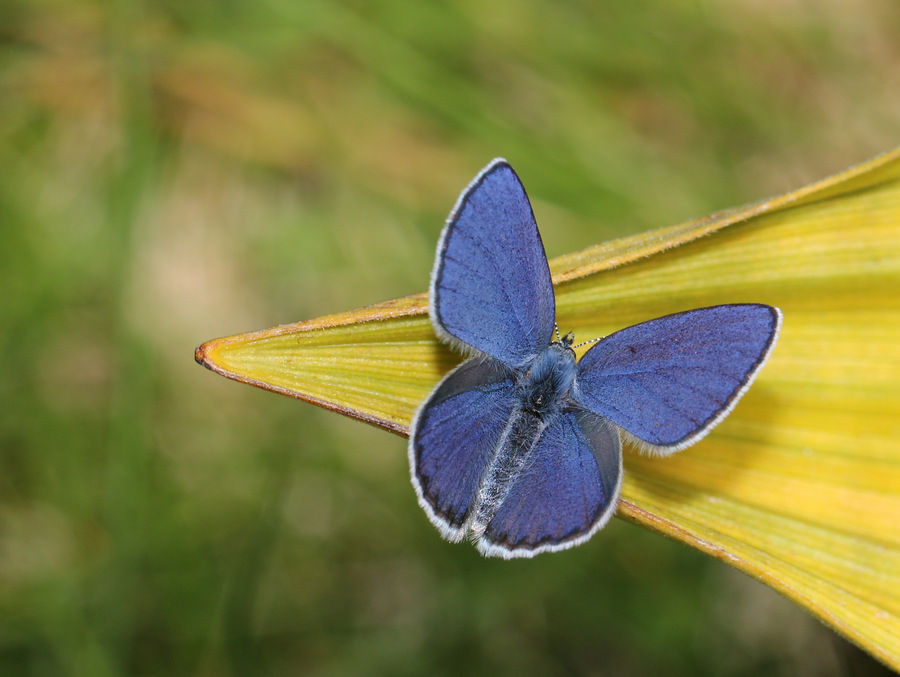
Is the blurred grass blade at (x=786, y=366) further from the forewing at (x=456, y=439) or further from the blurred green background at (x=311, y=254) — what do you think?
the blurred green background at (x=311, y=254)

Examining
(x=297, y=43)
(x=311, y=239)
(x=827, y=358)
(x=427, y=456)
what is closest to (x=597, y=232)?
(x=311, y=239)

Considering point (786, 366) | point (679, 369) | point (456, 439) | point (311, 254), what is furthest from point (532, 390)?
point (311, 254)

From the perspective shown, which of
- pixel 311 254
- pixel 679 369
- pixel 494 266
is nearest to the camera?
pixel 679 369

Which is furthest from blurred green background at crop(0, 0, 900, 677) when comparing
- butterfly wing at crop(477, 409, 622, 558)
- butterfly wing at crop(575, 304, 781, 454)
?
butterfly wing at crop(575, 304, 781, 454)

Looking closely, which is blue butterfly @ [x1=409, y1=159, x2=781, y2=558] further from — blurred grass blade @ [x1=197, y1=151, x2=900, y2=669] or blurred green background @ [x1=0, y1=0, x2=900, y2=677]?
blurred green background @ [x1=0, y1=0, x2=900, y2=677]

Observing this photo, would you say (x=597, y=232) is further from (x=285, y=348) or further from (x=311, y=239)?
(x=285, y=348)

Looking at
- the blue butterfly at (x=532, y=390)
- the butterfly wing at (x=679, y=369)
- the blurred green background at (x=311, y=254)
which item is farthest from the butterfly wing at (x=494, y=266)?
the blurred green background at (x=311, y=254)

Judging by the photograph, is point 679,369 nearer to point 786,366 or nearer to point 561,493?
point 786,366
